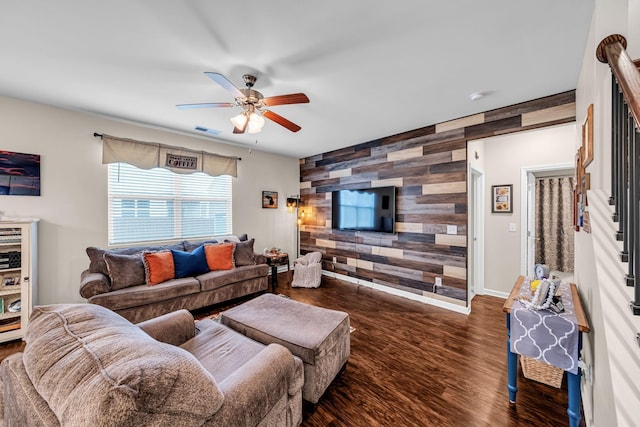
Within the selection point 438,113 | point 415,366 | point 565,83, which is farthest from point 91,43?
point 565,83

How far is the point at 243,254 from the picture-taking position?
391 cm

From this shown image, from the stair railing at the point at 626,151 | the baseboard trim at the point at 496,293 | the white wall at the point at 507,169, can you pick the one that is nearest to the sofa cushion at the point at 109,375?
the stair railing at the point at 626,151

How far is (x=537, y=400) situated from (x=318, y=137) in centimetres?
390

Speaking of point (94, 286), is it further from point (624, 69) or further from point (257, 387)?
point (624, 69)

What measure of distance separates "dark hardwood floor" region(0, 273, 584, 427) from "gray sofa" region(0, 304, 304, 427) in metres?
0.80

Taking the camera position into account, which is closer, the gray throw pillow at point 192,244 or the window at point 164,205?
the window at point 164,205

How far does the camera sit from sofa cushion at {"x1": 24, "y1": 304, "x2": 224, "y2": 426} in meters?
0.65

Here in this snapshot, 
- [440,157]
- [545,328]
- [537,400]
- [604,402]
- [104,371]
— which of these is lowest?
[537,400]

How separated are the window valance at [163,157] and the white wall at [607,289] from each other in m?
4.46

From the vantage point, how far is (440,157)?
137 inches

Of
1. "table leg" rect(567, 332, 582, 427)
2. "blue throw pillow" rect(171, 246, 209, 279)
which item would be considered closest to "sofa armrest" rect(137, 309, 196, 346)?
"blue throw pillow" rect(171, 246, 209, 279)

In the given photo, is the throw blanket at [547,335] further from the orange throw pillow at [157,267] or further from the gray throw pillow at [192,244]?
the gray throw pillow at [192,244]

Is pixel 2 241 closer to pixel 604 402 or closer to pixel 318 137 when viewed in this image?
pixel 318 137

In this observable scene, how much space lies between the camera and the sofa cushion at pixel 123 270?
280 cm
